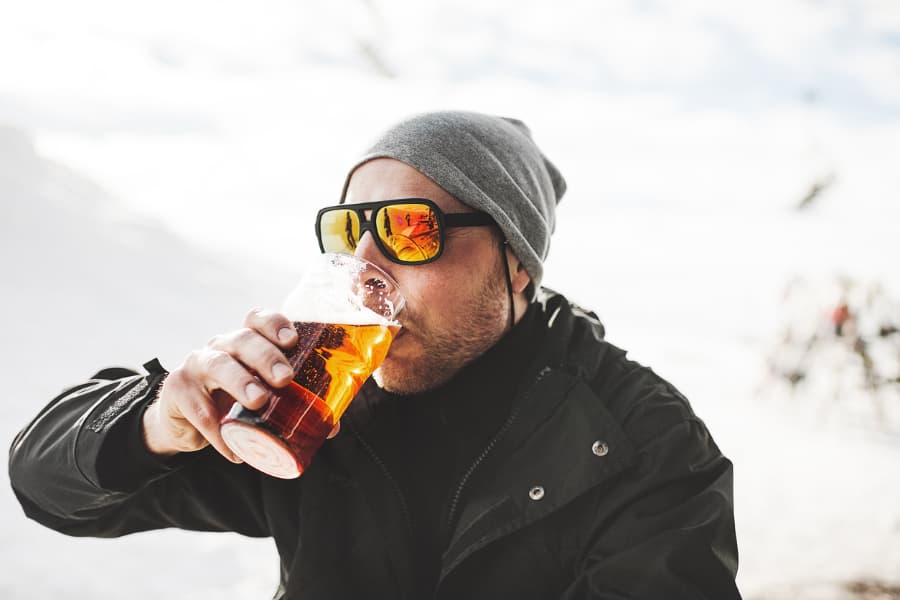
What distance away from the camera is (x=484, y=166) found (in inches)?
70.2

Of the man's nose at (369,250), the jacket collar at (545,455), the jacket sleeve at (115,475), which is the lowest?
the jacket sleeve at (115,475)

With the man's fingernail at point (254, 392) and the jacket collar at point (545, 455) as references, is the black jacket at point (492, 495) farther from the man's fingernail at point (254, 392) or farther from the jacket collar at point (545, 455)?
the man's fingernail at point (254, 392)

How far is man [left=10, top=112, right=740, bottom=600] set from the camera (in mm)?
1201

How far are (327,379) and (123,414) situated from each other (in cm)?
57

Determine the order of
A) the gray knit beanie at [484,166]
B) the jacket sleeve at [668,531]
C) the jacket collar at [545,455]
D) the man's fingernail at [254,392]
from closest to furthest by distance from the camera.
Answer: the man's fingernail at [254,392]
the jacket sleeve at [668,531]
the jacket collar at [545,455]
the gray knit beanie at [484,166]

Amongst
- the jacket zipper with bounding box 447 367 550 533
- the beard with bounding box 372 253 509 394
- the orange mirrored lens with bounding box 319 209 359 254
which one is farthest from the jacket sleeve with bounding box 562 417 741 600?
the orange mirrored lens with bounding box 319 209 359 254

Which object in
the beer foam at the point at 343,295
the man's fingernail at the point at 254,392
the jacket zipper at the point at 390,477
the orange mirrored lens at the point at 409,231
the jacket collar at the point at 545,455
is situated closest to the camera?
the man's fingernail at the point at 254,392

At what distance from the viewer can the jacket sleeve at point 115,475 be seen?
1215 mm

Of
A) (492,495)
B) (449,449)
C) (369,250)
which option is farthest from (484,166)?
(492,495)

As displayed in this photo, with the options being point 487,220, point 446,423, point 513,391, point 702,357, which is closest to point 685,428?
point 513,391

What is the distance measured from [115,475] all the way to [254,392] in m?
0.59

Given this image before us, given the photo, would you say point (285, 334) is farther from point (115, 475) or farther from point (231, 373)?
point (115, 475)

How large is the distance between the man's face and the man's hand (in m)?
0.69

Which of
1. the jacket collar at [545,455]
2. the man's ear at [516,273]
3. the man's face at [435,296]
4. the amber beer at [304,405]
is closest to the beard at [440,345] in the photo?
the man's face at [435,296]
